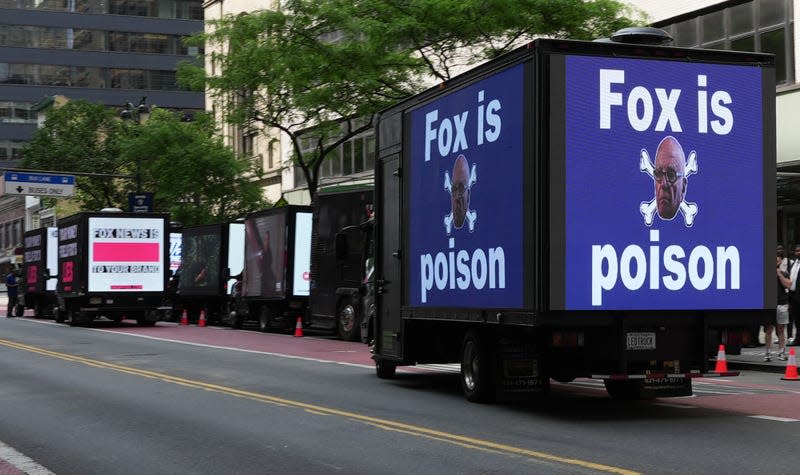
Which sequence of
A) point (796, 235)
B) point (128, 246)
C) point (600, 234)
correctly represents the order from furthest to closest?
point (128, 246)
point (796, 235)
point (600, 234)

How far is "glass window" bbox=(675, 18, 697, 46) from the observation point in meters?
28.9

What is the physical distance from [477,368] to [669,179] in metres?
3.05

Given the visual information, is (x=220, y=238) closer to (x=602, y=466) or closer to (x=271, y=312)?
(x=271, y=312)

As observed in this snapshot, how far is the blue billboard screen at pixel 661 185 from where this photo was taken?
1123cm

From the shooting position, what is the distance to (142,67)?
4075 inches

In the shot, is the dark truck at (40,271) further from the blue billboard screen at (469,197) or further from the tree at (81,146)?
the blue billboard screen at (469,197)

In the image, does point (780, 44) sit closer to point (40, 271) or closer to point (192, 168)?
point (192, 168)

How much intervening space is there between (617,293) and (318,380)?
6071 millimetres

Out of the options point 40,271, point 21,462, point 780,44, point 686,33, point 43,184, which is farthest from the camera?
point 43,184

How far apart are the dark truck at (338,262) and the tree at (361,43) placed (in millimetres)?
3594

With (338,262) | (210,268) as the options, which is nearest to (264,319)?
(210,268)

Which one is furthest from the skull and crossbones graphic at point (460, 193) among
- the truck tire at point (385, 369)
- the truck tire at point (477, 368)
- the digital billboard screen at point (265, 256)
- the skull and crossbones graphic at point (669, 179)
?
the digital billboard screen at point (265, 256)

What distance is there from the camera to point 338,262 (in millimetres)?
26188

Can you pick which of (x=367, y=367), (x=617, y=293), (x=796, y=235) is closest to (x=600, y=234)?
(x=617, y=293)
